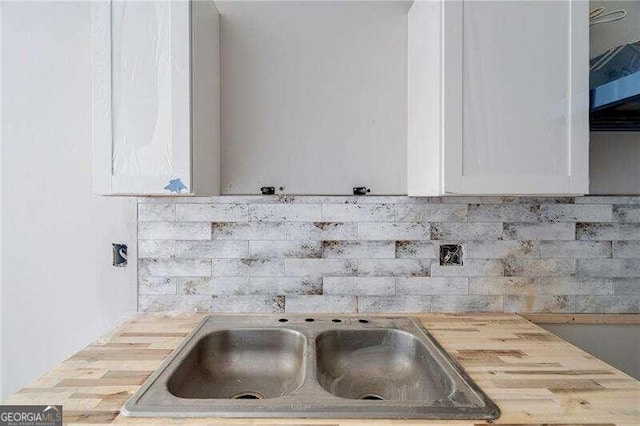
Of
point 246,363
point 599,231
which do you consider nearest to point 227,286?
point 246,363

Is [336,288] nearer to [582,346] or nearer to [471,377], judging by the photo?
[471,377]

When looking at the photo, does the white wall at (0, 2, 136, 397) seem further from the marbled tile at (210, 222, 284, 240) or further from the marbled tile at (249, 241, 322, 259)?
the marbled tile at (249, 241, 322, 259)

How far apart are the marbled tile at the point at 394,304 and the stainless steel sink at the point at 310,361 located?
0.23 feet

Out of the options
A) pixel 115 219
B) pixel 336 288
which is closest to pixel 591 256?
pixel 336 288

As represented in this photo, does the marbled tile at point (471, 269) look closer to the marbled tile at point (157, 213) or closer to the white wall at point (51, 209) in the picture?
the marbled tile at point (157, 213)

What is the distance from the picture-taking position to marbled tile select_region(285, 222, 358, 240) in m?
1.54

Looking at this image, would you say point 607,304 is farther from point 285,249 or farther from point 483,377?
point 285,249

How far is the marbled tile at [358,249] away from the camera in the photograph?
1549 mm

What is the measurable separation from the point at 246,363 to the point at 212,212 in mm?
566

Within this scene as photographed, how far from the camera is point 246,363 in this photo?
1.37m

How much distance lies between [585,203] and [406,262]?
726 millimetres

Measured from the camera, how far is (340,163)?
61.2 inches

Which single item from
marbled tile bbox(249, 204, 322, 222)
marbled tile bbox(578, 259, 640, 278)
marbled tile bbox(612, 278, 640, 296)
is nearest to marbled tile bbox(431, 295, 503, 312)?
marbled tile bbox(578, 259, 640, 278)

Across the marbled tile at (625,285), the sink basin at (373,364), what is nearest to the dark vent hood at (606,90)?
the marbled tile at (625,285)
